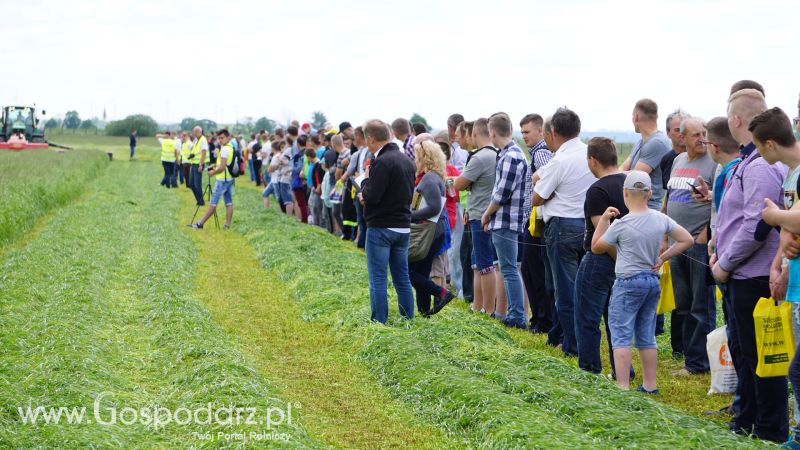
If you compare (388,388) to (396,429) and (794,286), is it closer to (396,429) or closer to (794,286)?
(396,429)

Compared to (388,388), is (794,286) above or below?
above

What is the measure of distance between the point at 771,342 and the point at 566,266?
2960 millimetres

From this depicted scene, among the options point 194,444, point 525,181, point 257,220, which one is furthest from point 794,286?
point 257,220

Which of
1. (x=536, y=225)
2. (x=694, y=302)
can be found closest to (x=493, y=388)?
(x=694, y=302)

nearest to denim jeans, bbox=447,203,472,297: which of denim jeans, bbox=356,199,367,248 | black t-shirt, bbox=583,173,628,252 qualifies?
black t-shirt, bbox=583,173,628,252

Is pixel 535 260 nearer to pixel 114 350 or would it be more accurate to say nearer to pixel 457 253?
pixel 457 253

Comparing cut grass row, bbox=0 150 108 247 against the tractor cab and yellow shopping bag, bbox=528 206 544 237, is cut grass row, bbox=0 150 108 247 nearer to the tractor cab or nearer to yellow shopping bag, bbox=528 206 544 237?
yellow shopping bag, bbox=528 206 544 237

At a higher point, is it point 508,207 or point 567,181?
point 567,181

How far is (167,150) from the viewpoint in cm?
3238

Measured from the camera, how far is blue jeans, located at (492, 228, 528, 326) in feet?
33.7

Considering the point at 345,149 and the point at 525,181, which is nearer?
the point at 525,181

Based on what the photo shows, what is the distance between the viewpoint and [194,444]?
6.01 metres

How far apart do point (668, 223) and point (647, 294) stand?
1.96 feet

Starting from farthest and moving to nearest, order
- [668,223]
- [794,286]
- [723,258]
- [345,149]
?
1. [345,149]
2. [668,223]
3. [723,258]
4. [794,286]
